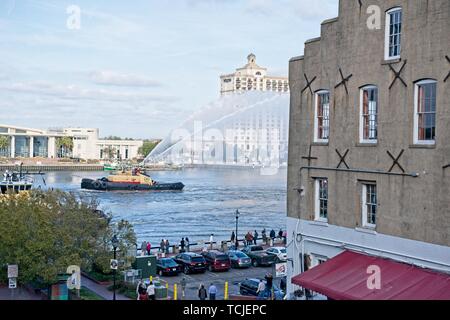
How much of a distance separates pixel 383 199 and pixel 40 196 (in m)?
20.3

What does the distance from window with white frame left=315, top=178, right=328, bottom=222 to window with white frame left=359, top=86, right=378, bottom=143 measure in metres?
2.24

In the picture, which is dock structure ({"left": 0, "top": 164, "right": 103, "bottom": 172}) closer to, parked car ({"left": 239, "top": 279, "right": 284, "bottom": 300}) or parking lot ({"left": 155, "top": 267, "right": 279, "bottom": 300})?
parking lot ({"left": 155, "top": 267, "right": 279, "bottom": 300})

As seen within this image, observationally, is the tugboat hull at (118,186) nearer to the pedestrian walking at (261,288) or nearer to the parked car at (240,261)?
the parked car at (240,261)

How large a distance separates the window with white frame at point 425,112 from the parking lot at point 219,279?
44.7 ft

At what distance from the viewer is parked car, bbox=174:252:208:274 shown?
31891 mm

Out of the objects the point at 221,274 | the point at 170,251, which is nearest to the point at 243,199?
the point at 170,251

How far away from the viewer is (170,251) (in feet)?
138

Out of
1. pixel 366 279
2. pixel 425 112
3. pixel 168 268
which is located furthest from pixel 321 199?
pixel 168 268

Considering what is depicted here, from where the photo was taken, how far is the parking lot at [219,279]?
27181mm

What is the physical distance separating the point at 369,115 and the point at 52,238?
1324 centimetres

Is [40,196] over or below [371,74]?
below

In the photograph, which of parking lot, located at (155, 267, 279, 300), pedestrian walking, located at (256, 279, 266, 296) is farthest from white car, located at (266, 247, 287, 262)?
pedestrian walking, located at (256, 279, 266, 296)

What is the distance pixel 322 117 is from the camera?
18531mm
